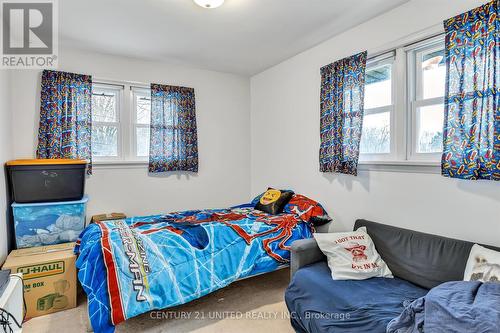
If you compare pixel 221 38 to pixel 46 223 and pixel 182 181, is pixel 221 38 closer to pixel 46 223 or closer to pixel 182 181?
pixel 182 181

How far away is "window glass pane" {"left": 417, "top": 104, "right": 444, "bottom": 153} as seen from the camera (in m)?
2.14

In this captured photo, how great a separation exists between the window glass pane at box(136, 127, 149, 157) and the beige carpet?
5.76 feet

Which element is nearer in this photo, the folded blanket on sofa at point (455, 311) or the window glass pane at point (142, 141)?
the folded blanket on sofa at point (455, 311)

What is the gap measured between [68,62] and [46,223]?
1.78 metres

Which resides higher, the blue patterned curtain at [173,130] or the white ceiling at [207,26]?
the white ceiling at [207,26]

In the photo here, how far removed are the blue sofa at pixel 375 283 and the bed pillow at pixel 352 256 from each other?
0.06m

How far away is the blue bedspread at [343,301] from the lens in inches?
61.9

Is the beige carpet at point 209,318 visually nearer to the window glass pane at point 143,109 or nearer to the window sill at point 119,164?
the window sill at point 119,164

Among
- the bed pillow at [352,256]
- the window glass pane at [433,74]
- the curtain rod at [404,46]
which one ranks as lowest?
the bed pillow at [352,256]

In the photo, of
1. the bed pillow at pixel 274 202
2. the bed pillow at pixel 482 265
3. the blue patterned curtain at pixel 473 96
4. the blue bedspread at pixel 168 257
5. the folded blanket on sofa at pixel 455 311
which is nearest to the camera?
the folded blanket on sofa at pixel 455 311

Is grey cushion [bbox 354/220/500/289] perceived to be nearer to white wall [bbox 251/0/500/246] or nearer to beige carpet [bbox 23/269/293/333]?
white wall [bbox 251/0/500/246]

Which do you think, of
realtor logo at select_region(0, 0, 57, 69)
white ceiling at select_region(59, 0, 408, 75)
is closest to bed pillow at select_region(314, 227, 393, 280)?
white ceiling at select_region(59, 0, 408, 75)

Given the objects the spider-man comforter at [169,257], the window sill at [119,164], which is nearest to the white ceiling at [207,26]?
the window sill at [119,164]

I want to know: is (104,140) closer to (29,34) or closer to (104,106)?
(104,106)
